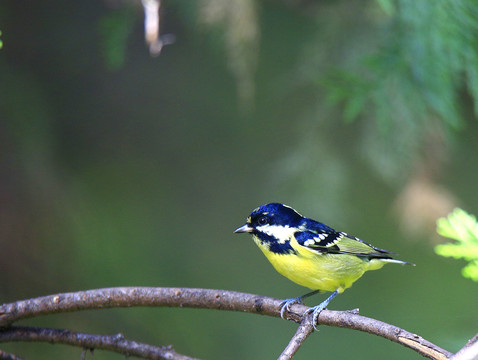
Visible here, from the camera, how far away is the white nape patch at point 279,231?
7.09 feet

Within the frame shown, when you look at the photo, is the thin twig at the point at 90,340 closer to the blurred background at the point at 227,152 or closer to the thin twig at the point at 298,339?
the thin twig at the point at 298,339

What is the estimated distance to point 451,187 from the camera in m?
3.37

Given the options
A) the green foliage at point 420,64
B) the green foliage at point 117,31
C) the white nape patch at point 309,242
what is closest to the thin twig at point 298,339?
the white nape patch at point 309,242

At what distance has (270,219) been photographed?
2.23 m

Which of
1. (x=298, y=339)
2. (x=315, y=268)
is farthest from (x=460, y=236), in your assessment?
(x=315, y=268)

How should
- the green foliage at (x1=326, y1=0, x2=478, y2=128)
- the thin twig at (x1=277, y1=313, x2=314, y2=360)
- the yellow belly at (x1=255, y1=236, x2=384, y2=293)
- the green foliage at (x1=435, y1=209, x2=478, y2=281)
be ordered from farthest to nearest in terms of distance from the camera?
1. the yellow belly at (x1=255, y1=236, x2=384, y2=293)
2. the green foliage at (x1=326, y1=0, x2=478, y2=128)
3. the thin twig at (x1=277, y1=313, x2=314, y2=360)
4. the green foliage at (x1=435, y1=209, x2=478, y2=281)

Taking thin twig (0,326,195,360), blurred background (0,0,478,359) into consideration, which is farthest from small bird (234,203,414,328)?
thin twig (0,326,195,360)

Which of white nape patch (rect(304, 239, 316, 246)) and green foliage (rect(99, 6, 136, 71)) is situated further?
green foliage (rect(99, 6, 136, 71))

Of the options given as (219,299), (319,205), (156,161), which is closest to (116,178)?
(156,161)

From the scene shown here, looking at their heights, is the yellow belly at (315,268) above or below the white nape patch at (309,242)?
below

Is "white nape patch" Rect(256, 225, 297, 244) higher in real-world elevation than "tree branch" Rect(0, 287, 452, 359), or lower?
higher

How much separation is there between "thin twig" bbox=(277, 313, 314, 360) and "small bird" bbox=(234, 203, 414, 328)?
559mm

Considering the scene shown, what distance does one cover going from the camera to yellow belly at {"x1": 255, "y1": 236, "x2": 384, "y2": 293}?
81.3 inches

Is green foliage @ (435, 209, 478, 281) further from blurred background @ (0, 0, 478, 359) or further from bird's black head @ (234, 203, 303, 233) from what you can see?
bird's black head @ (234, 203, 303, 233)
